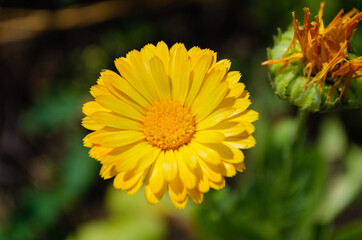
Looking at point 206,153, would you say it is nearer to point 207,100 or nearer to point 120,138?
point 207,100

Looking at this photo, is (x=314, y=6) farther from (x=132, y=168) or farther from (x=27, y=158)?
(x=27, y=158)

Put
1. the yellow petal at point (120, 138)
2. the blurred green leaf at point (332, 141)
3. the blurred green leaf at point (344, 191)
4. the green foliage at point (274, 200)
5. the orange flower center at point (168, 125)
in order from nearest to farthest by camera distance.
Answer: the yellow petal at point (120, 138) < the orange flower center at point (168, 125) < the green foliage at point (274, 200) < the blurred green leaf at point (344, 191) < the blurred green leaf at point (332, 141)

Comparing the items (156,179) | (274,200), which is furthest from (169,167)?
(274,200)

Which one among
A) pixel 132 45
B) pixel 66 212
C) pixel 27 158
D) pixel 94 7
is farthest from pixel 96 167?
pixel 94 7

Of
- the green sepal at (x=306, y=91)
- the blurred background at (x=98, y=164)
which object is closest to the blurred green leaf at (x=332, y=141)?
the blurred background at (x=98, y=164)

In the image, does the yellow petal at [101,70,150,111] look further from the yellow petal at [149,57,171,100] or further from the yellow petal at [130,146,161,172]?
the yellow petal at [130,146,161,172]

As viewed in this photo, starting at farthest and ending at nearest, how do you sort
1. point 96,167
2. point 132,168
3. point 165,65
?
point 96,167 → point 165,65 → point 132,168

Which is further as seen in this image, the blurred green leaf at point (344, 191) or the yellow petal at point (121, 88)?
the blurred green leaf at point (344, 191)

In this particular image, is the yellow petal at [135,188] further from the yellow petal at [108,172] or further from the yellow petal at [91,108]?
the yellow petal at [91,108]
